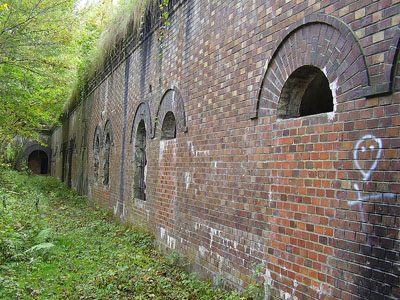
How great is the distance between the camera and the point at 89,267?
6012 millimetres

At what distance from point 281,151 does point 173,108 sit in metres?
3.36

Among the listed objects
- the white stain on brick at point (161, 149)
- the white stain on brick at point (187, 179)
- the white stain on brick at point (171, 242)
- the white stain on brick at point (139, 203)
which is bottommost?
the white stain on brick at point (171, 242)

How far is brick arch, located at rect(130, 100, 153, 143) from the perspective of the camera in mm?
7975

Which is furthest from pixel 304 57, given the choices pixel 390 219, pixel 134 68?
pixel 134 68

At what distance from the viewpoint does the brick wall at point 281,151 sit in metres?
2.62

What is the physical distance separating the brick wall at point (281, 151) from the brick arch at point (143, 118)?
0.80m

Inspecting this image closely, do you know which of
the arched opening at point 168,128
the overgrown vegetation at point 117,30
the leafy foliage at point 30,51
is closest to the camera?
the arched opening at point 168,128

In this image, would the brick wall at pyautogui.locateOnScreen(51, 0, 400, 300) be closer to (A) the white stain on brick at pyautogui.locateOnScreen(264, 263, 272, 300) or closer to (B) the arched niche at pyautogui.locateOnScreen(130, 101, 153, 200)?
(A) the white stain on brick at pyautogui.locateOnScreen(264, 263, 272, 300)

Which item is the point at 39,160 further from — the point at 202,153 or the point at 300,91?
the point at 300,91

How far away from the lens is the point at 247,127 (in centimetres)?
429

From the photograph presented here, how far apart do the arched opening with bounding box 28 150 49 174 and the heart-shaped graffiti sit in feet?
133

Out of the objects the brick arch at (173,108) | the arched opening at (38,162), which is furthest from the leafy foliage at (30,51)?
the arched opening at (38,162)

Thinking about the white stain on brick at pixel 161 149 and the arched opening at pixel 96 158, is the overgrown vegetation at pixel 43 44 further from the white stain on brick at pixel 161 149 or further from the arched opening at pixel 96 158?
the white stain on brick at pixel 161 149

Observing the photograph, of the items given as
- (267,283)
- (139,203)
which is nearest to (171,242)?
(139,203)
